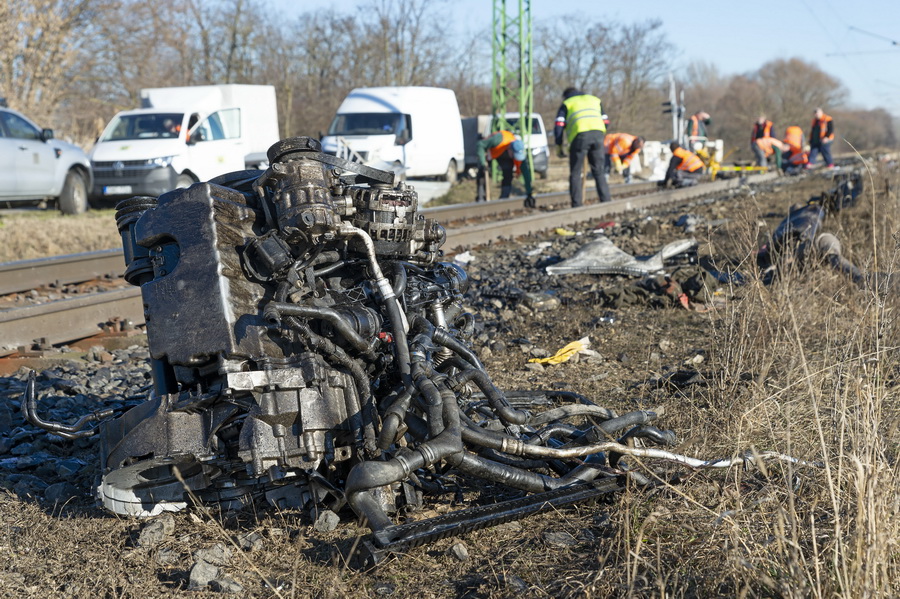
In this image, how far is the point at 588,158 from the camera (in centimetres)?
1598

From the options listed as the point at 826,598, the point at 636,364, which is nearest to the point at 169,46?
the point at 636,364

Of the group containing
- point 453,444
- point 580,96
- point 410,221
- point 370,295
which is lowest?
point 453,444

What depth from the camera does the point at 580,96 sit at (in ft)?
51.9

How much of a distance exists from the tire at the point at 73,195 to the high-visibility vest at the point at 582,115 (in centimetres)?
933

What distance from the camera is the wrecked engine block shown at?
10.4 feet

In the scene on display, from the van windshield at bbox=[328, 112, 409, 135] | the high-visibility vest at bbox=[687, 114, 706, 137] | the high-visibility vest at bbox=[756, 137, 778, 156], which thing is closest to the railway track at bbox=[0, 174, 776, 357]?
the van windshield at bbox=[328, 112, 409, 135]

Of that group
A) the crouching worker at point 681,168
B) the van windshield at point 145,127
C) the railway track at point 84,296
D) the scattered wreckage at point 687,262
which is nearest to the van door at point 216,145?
the van windshield at point 145,127

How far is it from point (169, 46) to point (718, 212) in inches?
1184

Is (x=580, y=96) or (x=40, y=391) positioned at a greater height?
(x=580, y=96)

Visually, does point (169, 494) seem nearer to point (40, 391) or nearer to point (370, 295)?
point (370, 295)

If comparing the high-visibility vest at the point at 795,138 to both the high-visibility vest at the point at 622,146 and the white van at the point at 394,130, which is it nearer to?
the high-visibility vest at the point at 622,146

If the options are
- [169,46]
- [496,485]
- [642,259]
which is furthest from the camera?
[169,46]

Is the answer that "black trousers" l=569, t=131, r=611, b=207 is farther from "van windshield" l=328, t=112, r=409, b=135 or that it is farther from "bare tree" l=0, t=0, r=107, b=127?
"bare tree" l=0, t=0, r=107, b=127

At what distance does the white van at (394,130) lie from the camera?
72.8 ft
